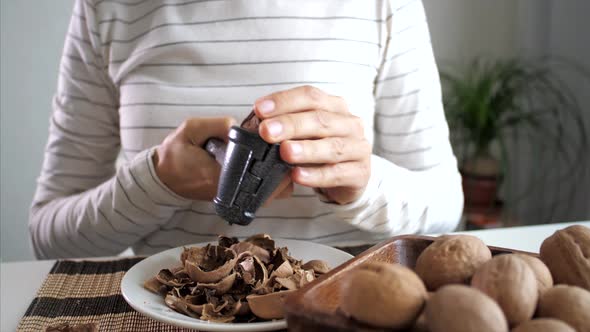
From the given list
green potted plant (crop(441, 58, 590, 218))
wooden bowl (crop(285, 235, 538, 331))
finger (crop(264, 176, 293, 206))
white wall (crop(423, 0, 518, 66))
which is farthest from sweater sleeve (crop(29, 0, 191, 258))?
white wall (crop(423, 0, 518, 66))

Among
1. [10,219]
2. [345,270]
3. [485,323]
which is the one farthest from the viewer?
[10,219]

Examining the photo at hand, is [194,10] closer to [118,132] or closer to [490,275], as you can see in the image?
[118,132]

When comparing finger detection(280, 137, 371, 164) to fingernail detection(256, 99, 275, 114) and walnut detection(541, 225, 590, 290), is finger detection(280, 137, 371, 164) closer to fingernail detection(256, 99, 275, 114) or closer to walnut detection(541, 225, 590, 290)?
fingernail detection(256, 99, 275, 114)

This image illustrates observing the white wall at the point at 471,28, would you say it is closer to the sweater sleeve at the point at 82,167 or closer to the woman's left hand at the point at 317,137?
the sweater sleeve at the point at 82,167

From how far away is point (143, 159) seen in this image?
778 mm

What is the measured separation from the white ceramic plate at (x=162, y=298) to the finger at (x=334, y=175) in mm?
84

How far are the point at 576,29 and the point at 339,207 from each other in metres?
1.33

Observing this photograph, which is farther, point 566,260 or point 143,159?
point 143,159

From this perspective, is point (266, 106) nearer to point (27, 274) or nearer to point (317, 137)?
point (317, 137)

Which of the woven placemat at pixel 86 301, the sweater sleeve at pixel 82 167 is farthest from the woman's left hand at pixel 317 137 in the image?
the sweater sleeve at pixel 82 167

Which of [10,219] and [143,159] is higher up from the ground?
[143,159]

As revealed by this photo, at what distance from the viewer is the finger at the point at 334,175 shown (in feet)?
1.99

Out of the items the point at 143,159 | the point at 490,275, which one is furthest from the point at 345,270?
the point at 143,159

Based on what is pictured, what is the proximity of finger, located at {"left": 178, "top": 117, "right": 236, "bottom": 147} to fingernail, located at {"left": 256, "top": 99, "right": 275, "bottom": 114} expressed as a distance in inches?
3.8
